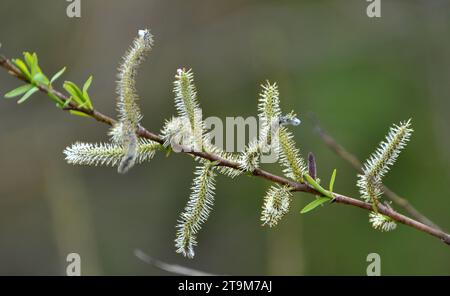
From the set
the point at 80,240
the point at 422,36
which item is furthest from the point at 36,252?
the point at 422,36

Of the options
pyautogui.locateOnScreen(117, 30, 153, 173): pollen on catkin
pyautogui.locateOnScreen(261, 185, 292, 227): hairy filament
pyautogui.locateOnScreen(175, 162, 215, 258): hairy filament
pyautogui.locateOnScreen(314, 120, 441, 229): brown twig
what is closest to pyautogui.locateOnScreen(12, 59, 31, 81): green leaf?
pyautogui.locateOnScreen(117, 30, 153, 173): pollen on catkin

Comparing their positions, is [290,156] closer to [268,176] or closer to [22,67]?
[268,176]

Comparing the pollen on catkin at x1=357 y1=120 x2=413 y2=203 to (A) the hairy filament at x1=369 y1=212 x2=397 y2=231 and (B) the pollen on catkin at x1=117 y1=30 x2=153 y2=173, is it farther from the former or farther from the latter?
(B) the pollen on catkin at x1=117 y1=30 x2=153 y2=173

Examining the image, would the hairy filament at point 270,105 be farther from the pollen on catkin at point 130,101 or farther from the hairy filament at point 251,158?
the pollen on catkin at point 130,101

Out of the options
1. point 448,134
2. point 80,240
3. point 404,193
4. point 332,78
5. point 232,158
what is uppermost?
point 332,78

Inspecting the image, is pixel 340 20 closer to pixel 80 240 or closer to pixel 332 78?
pixel 332 78

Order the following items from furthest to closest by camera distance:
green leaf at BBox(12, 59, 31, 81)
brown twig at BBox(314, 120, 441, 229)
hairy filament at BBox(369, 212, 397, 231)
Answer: brown twig at BBox(314, 120, 441, 229), hairy filament at BBox(369, 212, 397, 231), green leaf at BBox(12, 59, 31, 81)

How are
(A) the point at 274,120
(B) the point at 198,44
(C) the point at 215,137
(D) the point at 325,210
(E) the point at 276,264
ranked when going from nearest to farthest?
(A) the point at 274,120, (C) the point at 215,137, (E) the point at 276,264, (D) the point at 325,210, (B) the point at 198,44

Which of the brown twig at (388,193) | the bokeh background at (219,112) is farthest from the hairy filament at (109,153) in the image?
the bokeh background at (219,112)
